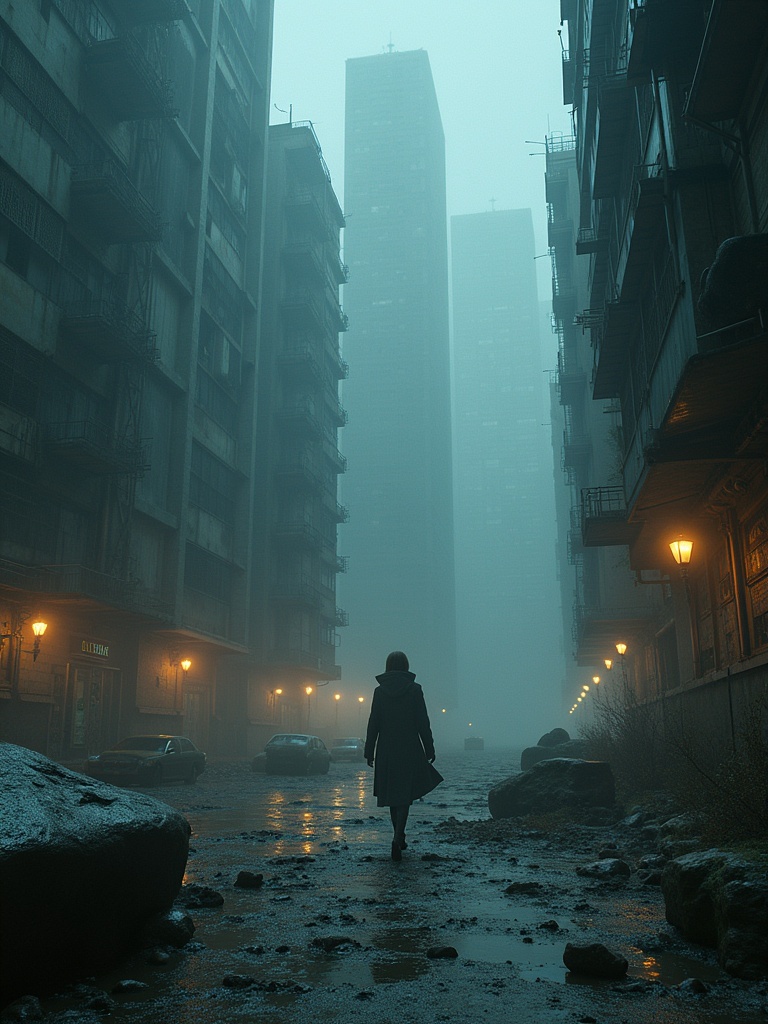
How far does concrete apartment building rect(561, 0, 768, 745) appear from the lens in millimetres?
10703

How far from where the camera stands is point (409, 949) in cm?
489

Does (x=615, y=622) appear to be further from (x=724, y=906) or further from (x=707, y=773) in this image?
(x=724, y=906)

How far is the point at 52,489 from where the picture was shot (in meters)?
28.4

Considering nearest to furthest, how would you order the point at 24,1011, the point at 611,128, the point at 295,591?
the point at 24,1011, the point at 611,128, the point at 295,591

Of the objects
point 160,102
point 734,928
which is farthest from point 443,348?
point 734,928

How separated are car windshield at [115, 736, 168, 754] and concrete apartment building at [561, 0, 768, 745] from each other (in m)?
12.5

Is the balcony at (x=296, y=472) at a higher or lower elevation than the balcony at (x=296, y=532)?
higher

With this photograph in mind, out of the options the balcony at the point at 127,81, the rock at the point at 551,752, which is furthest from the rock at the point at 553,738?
the balcony at the point at 127,81

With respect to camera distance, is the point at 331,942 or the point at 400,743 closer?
the point at 331,942

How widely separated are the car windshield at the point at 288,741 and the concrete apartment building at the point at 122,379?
20.4 feet

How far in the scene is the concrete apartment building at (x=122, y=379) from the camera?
2694 cm

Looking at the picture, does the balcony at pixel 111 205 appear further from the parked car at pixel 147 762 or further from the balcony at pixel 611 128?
the parked car at pixel 147 762

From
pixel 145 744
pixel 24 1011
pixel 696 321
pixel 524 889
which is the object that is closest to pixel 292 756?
pixel 145 744

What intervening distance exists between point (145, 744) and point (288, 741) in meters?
8.45
